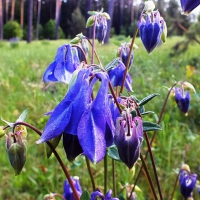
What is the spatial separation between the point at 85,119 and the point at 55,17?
1132cm

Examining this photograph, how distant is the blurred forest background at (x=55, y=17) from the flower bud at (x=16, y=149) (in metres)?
8.91

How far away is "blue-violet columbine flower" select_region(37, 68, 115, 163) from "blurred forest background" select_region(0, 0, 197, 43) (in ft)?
29.4

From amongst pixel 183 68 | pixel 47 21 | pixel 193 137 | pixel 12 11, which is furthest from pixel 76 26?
pixel 193 137

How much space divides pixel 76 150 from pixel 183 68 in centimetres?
311

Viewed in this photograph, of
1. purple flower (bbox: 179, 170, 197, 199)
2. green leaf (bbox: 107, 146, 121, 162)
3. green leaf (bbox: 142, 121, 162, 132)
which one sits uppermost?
green leaf (bbox: 142, 121, 162, 132)

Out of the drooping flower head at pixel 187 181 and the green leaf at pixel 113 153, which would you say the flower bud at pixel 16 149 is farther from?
the drooping flower head at pixel 187 181

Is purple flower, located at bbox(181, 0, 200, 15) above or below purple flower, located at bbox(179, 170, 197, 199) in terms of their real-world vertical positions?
above

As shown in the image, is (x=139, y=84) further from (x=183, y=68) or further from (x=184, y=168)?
(x=184, y=168)

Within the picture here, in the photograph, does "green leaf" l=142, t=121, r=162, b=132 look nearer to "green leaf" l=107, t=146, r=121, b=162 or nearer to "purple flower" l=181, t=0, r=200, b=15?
"green leaf" l=107, t=146, r=121, b=162

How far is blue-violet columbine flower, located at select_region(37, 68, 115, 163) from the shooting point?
0.46 meters

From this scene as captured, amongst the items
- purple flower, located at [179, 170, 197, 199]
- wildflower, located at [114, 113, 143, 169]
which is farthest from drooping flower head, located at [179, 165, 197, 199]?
wildflower, located at [114, 113, 143, 169]

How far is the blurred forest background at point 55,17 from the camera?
10.5 meters

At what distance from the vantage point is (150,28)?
2.61 feet

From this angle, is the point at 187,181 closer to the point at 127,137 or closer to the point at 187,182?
the point at 187,182
